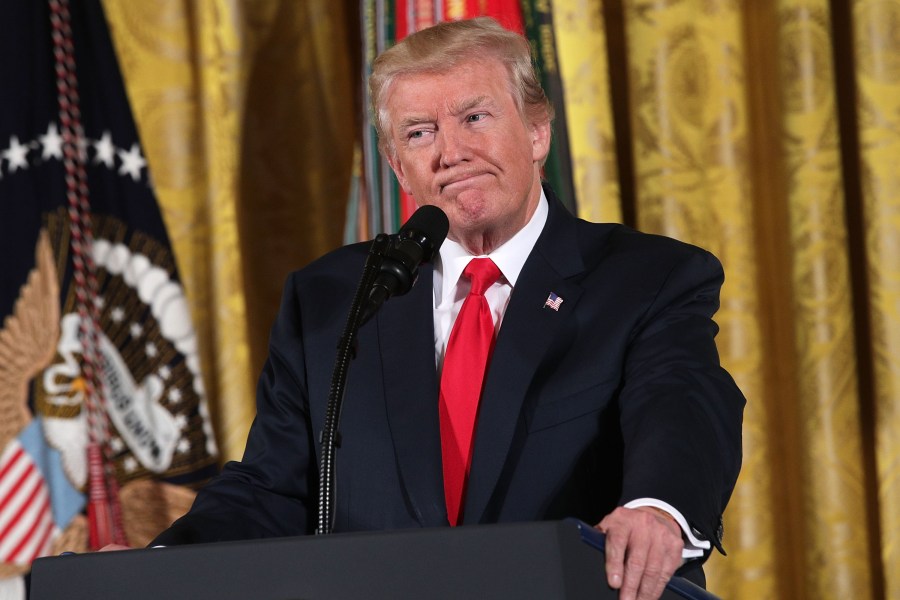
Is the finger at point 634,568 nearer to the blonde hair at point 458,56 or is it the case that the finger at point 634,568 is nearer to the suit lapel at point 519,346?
the suit lapel at point 519,346

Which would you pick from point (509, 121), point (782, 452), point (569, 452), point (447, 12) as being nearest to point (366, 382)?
point (569, 452)

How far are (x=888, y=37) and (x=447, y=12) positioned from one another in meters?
1.14

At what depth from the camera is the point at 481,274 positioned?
1911mm

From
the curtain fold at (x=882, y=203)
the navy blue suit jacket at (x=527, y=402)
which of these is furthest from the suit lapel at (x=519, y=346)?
the curtain fold at (x=882, y=203)

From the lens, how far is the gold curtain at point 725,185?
3.08 metres

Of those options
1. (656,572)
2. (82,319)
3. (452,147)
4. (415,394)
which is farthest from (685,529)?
(82,319)

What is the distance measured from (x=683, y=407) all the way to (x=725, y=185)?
5.81 ft

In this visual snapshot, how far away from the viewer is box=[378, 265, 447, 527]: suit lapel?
1.69 m

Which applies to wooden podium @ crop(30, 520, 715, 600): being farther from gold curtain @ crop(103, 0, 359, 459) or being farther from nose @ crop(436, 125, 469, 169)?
gold curtain @ crop(103, 0, 359, 459)

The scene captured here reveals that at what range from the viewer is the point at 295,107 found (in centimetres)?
349

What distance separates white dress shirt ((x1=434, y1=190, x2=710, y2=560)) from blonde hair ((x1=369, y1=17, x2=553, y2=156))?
0.63 ft

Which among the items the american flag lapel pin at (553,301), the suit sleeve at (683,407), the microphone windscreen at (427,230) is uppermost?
the microphone windscreen at (427,230)

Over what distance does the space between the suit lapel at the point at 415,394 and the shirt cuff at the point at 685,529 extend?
43 centimetres

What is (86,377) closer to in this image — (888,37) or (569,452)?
(569,452)
